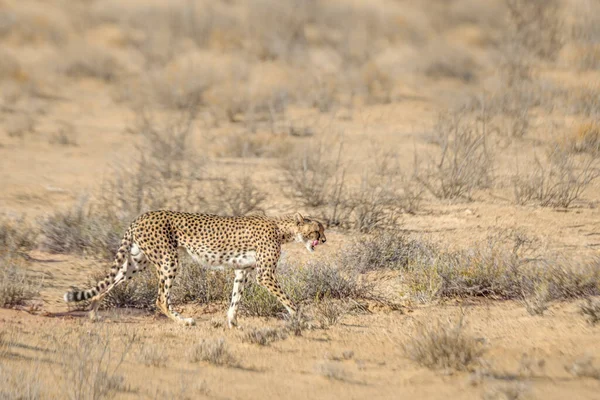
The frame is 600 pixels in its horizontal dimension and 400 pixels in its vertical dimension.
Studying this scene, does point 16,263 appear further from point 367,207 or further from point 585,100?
point 585,100

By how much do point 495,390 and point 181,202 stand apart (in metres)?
6.60

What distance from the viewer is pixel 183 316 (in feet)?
25.5

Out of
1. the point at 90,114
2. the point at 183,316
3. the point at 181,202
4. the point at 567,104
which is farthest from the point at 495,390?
the point at 90,114

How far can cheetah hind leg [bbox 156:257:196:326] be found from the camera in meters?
7.20

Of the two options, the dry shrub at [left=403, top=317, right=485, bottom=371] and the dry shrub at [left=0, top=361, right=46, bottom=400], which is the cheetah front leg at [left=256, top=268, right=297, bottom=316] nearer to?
the dry shrub at [left=403, top=317, right=485, bottom=371]

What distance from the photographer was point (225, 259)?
7230mm

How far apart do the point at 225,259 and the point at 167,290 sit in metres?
0.54

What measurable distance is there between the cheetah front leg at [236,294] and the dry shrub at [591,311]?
274cm

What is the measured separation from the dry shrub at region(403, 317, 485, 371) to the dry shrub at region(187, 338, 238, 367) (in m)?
1.26

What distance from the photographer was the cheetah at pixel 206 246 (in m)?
7.20

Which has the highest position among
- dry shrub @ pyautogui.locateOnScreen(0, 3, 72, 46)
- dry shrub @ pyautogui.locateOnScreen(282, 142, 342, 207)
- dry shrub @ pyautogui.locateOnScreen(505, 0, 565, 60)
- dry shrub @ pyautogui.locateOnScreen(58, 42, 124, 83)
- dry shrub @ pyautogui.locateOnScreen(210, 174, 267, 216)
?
dry shrub @ pyautogui.locateOnScreen(505, 0, 565, 60)

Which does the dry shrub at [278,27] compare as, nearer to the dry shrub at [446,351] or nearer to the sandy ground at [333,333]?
the sandy ground at [333,333]

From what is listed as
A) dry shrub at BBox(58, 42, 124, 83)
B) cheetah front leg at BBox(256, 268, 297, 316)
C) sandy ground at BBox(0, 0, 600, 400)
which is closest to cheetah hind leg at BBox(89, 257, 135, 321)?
sandy ground at BBox(0, 0, 600, 400)

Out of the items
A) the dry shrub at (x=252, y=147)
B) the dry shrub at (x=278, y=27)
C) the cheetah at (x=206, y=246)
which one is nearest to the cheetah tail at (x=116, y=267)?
the cheetah at (x=206, y=246)
